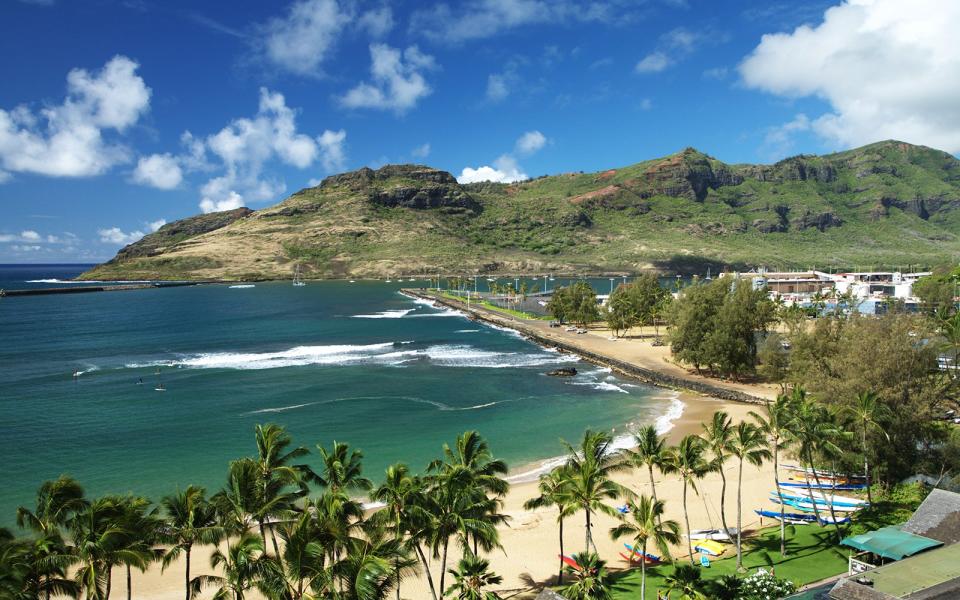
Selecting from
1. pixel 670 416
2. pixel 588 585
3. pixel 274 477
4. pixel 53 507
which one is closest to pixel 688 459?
pixel 588 585

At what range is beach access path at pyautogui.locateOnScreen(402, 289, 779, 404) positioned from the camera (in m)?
63.0

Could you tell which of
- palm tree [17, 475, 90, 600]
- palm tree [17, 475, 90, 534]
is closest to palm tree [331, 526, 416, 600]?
palm tree [17, 475, 90, 600]

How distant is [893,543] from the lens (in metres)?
22.8

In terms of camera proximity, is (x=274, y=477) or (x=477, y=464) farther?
(x=477, y=464)

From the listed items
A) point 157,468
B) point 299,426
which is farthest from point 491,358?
point 157,468

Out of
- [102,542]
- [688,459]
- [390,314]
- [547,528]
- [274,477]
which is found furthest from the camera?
[390,314]

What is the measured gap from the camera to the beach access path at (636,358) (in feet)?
207

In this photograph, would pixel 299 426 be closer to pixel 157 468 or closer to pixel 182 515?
pixel 157 468

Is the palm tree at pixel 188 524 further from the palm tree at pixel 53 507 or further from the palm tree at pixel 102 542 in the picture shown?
the palm tree at pixel 53 507

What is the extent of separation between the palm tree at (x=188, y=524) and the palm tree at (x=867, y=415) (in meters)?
30.2

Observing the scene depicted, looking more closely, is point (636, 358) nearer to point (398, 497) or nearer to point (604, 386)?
point (604, 386)

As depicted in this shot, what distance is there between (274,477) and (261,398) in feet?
147

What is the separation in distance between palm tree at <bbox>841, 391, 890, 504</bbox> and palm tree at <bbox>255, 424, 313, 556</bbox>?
27254mm

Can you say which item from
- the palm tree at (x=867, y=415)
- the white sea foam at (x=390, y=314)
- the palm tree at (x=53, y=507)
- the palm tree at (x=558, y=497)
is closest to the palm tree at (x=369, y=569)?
the palm tree at (x=558, y=497)
